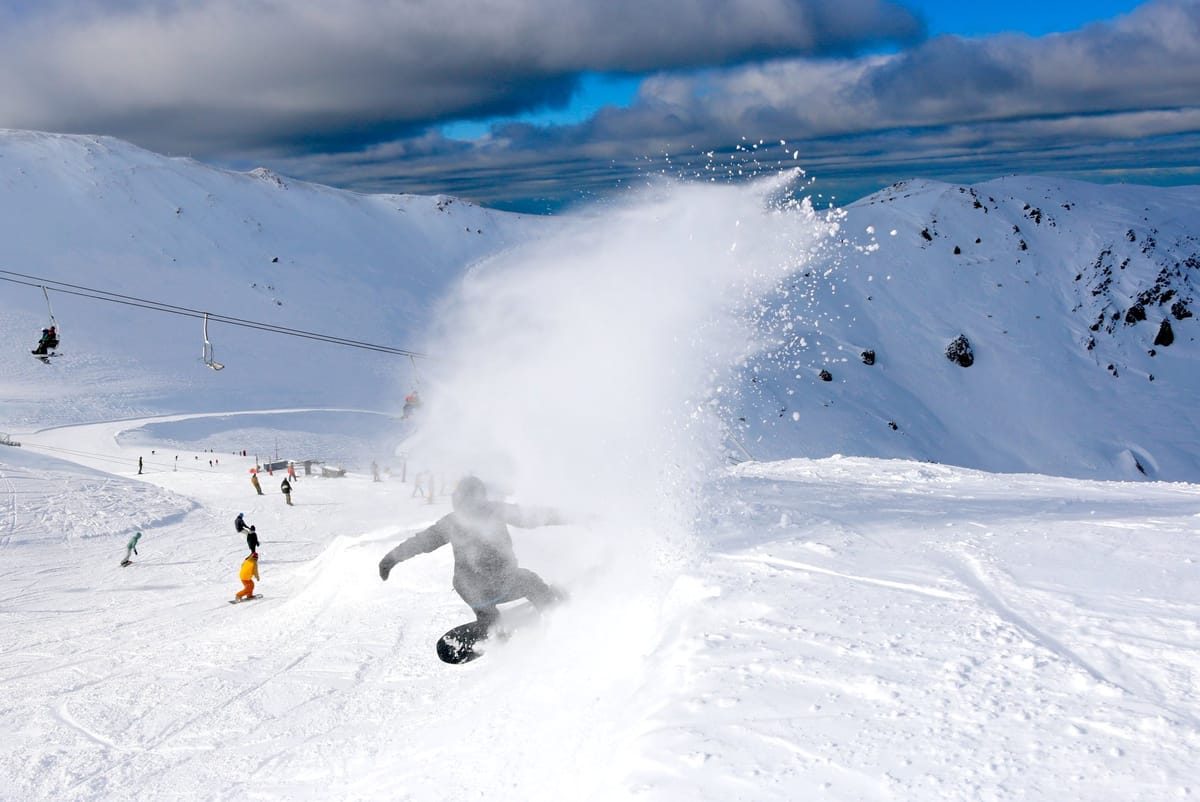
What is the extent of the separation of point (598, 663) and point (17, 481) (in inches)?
1247

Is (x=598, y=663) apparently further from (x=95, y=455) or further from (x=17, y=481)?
(x=95, y=455)

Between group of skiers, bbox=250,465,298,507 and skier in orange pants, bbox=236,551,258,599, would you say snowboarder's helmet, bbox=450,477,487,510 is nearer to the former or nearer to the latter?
skier in orange pants, bbox=236,551,258,599

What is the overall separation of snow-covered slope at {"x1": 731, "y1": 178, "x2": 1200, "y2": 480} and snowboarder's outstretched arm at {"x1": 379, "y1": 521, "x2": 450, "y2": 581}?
221 feet

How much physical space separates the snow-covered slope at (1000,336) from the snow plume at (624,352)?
51641 mm

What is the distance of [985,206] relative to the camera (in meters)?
141

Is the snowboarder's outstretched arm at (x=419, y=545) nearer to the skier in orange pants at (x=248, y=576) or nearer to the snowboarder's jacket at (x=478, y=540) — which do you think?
the snowboarder's jacket at (x=478, y=540)

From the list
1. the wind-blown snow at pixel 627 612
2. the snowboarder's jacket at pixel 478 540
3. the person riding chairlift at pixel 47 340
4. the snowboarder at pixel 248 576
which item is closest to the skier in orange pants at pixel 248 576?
the snowboarder at pixel 248 576

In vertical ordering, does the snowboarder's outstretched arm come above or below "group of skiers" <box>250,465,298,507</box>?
above

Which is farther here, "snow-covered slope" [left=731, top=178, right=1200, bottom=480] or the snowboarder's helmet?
"snow-covered slope" [left=731, top=178, right=1200, bottom=480]

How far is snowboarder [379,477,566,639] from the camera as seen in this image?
7820mm

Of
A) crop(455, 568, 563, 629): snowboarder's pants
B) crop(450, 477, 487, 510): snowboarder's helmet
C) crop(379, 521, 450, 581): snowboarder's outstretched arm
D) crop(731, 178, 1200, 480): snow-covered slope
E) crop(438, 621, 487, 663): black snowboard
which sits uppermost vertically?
crop(450, 477, 487, 510): snowboarder's helmet

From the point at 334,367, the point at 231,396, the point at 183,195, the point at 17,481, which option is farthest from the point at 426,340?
the point at 17,481

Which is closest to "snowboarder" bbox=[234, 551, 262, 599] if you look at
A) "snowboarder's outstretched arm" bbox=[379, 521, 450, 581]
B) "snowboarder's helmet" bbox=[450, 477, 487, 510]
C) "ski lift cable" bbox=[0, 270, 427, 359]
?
"ski lift cable" bbox=[0, 270, 427, 359]

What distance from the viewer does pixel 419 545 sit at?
8.08 metres
